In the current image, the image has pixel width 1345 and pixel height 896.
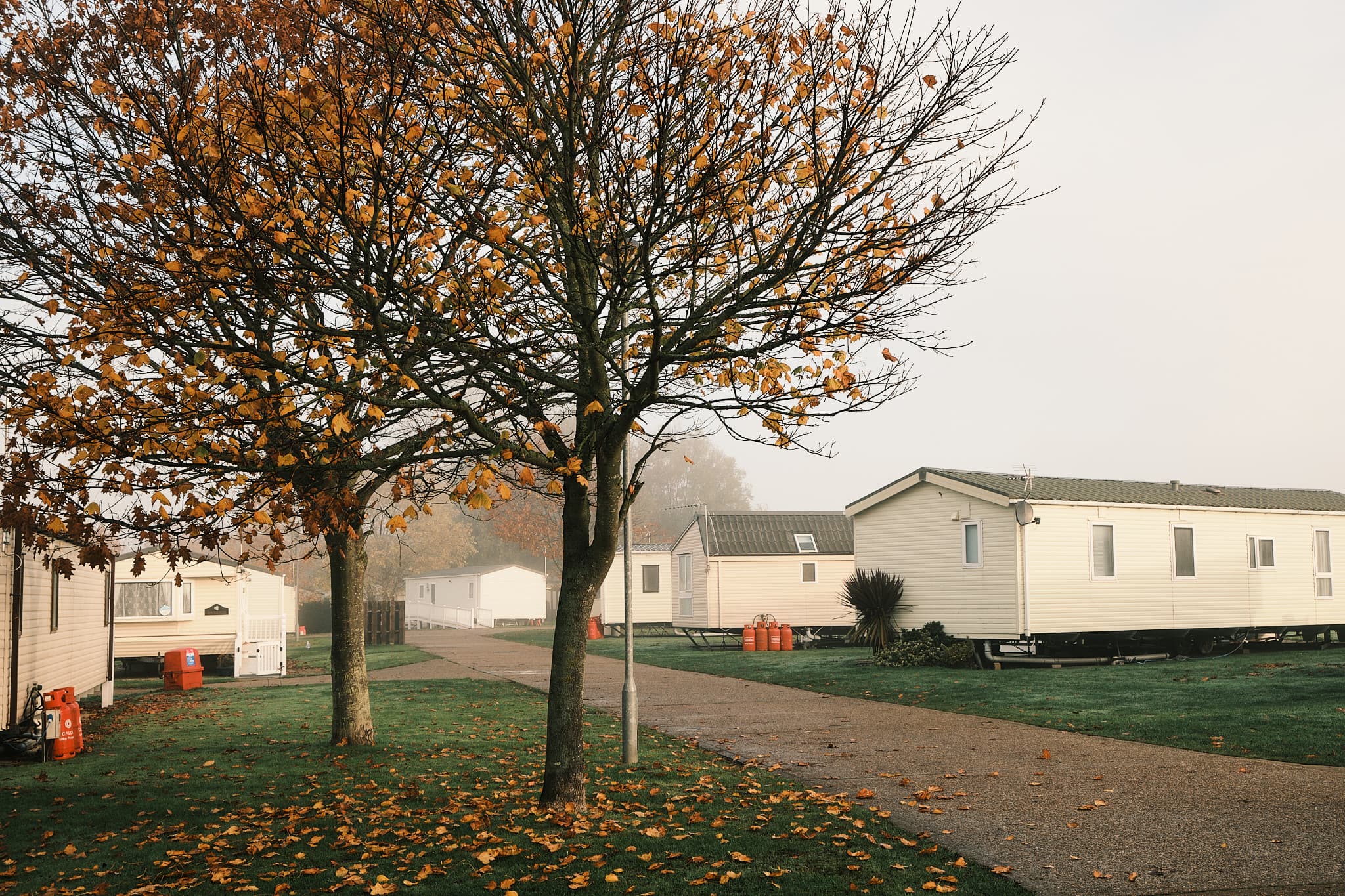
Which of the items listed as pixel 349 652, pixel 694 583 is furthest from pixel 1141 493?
pixel 349 652

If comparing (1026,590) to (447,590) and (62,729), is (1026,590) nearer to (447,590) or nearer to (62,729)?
(62,729)

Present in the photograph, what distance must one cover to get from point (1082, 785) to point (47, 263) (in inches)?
393

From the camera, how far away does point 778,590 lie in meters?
37.2

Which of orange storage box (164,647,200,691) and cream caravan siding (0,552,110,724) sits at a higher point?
cream caravan siding (0,552,110,724)

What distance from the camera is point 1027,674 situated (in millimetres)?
20734

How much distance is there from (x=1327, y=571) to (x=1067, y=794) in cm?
2207

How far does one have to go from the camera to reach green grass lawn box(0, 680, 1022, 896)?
6.84m

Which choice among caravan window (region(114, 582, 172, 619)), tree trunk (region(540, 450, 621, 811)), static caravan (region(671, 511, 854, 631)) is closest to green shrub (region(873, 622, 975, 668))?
static caravan (region(671, 511, 854, 631))

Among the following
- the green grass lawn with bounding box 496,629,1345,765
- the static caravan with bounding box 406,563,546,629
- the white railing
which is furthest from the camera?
the static caravan with bounding box 406,563,546,629

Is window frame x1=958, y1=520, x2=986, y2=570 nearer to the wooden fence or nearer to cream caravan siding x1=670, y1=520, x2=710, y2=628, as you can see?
cream caravan siding x1=670, y1=520, x2=710, y2=628

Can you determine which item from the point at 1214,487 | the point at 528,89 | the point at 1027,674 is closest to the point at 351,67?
the point at 528,89

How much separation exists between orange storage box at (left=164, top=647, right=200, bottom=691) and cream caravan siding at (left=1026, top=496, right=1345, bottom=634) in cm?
1742

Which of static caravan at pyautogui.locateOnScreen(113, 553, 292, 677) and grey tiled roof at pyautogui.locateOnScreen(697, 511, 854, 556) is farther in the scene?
grey tiled roof at pyautogui.locateOnScreen(697, 511, 854, 556)

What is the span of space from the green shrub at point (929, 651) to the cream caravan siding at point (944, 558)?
0.80ft
